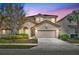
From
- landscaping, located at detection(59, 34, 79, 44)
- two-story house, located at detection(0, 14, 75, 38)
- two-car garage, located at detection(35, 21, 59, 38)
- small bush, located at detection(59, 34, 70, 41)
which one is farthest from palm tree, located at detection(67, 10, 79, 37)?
two-car garage, located at detection(35, 21, 59, 38)

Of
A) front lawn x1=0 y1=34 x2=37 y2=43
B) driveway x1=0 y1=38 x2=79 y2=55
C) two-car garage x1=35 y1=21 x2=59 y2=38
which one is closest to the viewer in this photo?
driveway x1=0 y1=38 x2=79 y2=55

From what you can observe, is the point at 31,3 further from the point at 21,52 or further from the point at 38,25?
the point at 21,52

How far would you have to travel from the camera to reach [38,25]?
12688mm

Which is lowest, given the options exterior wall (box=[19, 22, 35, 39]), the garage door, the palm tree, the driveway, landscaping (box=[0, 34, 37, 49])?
the driveway

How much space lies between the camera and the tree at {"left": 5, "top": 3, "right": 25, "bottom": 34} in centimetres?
1250

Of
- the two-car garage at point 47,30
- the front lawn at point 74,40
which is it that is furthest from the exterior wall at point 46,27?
the front lawn at point 74,40

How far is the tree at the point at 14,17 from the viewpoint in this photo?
1250 centimetres

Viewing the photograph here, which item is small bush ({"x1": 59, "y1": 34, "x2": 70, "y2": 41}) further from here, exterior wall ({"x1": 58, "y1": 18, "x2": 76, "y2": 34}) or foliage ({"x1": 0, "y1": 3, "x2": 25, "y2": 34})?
foliage ({"x1": 0, "y1": 3, "x2": 25, "y2": 34})

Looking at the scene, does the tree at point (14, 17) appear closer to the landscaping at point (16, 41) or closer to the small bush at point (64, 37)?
the landscaping at point (16, 41)

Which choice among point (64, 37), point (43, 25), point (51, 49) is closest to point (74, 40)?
point (64, 37)

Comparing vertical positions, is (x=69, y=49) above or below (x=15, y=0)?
below

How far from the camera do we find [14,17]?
1255 cm
